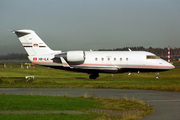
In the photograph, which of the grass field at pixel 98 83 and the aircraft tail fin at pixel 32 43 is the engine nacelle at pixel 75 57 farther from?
the aircraft tail fin at pixel 32 43

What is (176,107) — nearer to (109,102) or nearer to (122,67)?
(109,102)

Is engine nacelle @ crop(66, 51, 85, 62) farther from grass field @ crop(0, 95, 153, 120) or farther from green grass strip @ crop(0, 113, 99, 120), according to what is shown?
green grass strip @ crop(0, 113, 99, 120)

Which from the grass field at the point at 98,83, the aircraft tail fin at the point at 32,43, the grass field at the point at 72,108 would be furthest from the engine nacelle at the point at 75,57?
the grass field at the point at 72,108

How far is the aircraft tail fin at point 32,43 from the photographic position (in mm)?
34188

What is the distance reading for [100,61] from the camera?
33312mm

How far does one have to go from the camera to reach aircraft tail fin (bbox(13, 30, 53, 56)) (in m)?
34.2

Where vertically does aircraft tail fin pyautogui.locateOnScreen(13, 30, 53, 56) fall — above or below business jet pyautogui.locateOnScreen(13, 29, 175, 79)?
above

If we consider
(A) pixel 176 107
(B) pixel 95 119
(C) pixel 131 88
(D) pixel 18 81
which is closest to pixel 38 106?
(B) pixel 95 119

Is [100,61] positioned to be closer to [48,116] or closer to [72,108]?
[72,108]

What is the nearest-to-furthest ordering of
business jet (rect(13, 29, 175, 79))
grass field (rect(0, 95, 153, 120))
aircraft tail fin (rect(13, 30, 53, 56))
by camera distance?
grass field (rect(0, 95, 153, 120))
business jet (rect(13, 29, 175, 79))
aircraft tail fin (rect(13, 30, 53, 56))

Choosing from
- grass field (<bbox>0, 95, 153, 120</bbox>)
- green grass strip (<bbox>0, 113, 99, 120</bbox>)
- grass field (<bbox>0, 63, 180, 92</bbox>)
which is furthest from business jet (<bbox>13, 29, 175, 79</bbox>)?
green grass strip (<bbox>0, 113, 99, 120</bbox>)

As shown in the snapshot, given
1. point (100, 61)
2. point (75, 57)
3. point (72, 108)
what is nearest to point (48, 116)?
point (72, 108)

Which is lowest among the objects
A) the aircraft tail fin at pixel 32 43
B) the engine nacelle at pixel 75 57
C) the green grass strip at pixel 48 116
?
the green grass strip at pixel 48 116

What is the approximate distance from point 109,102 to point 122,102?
687 mm
